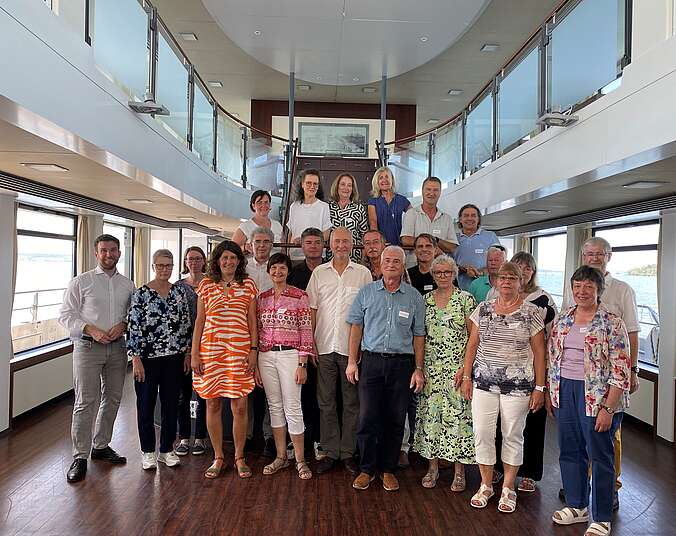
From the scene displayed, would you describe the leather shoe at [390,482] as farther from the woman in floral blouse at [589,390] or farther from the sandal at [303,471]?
the woman in floral blouse at [589,390]

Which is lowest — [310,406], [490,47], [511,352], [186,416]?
[186,416]

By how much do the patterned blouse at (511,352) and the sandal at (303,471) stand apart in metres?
1.54

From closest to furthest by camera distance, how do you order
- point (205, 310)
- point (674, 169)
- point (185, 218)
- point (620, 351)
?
point (620, 351)
point (674, 169)
point (205, 310)
point (185, 218)

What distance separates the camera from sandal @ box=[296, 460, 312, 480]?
4383 mm

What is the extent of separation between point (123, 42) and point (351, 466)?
3.79 m

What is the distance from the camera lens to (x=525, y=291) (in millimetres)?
4211

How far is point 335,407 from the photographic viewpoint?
4473mm

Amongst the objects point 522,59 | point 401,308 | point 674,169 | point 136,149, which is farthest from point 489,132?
point 136,149

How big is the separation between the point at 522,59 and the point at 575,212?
6.67ft

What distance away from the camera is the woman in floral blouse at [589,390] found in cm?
341

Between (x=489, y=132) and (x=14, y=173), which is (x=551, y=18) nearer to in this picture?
(x=489, y=132)

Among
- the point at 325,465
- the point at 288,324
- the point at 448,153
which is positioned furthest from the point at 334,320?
the point at 448,153

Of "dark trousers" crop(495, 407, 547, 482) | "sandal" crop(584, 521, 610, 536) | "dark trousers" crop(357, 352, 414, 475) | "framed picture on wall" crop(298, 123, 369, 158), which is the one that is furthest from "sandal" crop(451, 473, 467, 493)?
"framed picture on wall" crop(298, 123, 369, 158)

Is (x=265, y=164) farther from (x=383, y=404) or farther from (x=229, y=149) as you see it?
(x=383, y=404)
